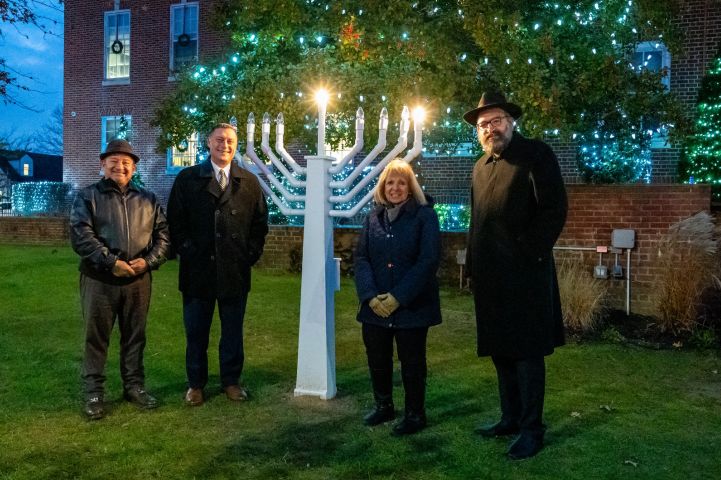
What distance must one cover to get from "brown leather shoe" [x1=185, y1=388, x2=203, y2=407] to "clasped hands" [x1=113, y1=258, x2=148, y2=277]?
0.98 m

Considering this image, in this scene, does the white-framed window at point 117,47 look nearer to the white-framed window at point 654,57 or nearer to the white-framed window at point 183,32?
the white-framed window at point 183,32

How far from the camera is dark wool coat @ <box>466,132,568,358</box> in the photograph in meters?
4.23

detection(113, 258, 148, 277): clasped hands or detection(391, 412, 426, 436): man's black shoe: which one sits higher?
detection(113, 258, 148, 277): clasped hands

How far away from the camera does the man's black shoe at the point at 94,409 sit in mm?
4965

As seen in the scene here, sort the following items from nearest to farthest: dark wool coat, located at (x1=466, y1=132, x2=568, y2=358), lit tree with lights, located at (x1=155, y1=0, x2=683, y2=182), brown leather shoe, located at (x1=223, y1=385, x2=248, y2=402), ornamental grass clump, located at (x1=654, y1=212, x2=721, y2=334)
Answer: dark wool coat, located at (x1=466, y1=132, x2=568, y2=358), brown leather shoe, located at (x1=223, y1=385, x2=248, y2=402), ornamental grass clump, located at (x1=654, y1=212, x2=721, y2=334), lit tree with lights, located at (x1=155, y1=0, x2=683, y2=182)

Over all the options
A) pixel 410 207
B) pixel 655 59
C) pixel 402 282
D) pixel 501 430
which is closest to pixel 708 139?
pixel 655 59

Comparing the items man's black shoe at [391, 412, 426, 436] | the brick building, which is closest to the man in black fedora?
man's black shoe at [391, 412, 426, 436]

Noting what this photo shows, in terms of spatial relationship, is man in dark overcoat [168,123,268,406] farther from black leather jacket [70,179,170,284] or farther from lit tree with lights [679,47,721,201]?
lit tree with lights [679,47,721,201]

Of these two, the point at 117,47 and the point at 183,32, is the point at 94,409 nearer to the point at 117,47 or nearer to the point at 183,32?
the point at 183,32

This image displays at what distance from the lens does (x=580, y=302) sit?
8.14 m

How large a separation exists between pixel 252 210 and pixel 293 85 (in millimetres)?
5954

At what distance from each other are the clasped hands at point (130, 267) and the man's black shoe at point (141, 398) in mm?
889

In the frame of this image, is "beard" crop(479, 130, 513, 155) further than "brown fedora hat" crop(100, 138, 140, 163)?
No

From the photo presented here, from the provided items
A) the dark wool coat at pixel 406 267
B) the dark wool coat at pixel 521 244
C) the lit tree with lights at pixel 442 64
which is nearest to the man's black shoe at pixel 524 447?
the dark wool coat at pixel 521 244
